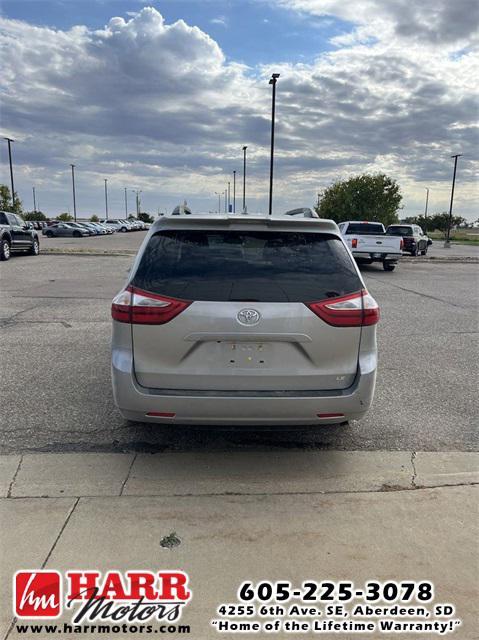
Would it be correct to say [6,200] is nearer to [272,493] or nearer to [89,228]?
[89,228]

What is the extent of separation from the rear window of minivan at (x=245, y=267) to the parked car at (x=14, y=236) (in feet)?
60.8

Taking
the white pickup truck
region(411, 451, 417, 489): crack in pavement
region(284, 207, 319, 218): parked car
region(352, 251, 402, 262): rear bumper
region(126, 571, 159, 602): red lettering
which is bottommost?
region(126, 571, 159, 602): red lettering

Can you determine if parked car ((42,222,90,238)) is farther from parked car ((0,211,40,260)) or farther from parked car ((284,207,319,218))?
parked car ((284,207,319,218))

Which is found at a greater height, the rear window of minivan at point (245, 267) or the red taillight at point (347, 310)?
the rear window of minivan at point (245, 267)

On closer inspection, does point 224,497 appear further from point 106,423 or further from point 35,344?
point 35,344

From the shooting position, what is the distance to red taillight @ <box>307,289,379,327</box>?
126 inches

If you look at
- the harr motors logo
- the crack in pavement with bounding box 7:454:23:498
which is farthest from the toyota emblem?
the crack in pavement with bounding box 7:454:23:498

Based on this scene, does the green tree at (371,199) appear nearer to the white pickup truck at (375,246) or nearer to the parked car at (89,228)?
the parked car at (89,228)

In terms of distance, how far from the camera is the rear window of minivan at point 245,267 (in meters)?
3.21

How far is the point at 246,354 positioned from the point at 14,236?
20.1 m

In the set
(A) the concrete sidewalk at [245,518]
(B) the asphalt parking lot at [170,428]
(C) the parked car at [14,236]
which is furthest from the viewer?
(C) the parked car at [14,236]

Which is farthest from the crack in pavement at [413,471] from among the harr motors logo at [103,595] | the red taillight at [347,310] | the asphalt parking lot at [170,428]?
the harr motors logo at [103,595]

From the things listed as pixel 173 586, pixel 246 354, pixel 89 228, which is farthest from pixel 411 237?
pixel 89 228

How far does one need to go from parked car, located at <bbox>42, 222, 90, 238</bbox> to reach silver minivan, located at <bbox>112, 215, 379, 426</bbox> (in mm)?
53072
